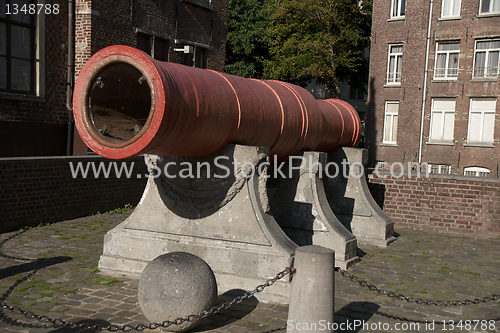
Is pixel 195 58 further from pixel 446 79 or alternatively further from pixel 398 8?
pixel 446 79

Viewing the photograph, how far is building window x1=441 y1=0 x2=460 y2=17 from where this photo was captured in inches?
885

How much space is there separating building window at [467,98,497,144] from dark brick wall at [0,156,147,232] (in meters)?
17.7

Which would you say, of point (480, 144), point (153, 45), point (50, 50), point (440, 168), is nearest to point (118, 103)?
point (50, 50)

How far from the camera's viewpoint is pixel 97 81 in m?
4.53

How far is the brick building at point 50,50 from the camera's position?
1044cm

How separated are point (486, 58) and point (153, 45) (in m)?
16.0

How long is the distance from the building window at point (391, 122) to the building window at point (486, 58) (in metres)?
4.16

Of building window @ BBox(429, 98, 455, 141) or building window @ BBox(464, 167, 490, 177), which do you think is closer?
building window @ BBox(464, 167, 490, 177)

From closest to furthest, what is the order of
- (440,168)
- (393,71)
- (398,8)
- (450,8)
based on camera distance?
(450,8) < (440,168) < (398,8) < (393,71)

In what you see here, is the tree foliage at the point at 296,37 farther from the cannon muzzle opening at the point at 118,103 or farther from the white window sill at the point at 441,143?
the cannon muzzle opening at the point at 118,103

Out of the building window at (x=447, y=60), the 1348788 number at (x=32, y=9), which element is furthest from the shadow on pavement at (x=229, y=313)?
the building window at (x=447, y=60)

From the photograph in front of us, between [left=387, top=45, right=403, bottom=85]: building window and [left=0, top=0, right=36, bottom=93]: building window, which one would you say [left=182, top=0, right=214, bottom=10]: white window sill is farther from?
[left=387, top=45, right=403, bottom=85]: building window

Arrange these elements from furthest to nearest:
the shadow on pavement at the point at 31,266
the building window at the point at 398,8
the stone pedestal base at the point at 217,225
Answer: the building window at the point at 398,8 < the shadow on pavement at the point at 31,266 < the stone pedestal base at the point at 217,225

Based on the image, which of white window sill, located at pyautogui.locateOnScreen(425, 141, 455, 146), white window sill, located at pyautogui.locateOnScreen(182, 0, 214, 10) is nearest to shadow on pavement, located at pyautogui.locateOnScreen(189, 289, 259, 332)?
white window sill, located at pyautogui.locateOnScreen(182, 0, 214, 10)
